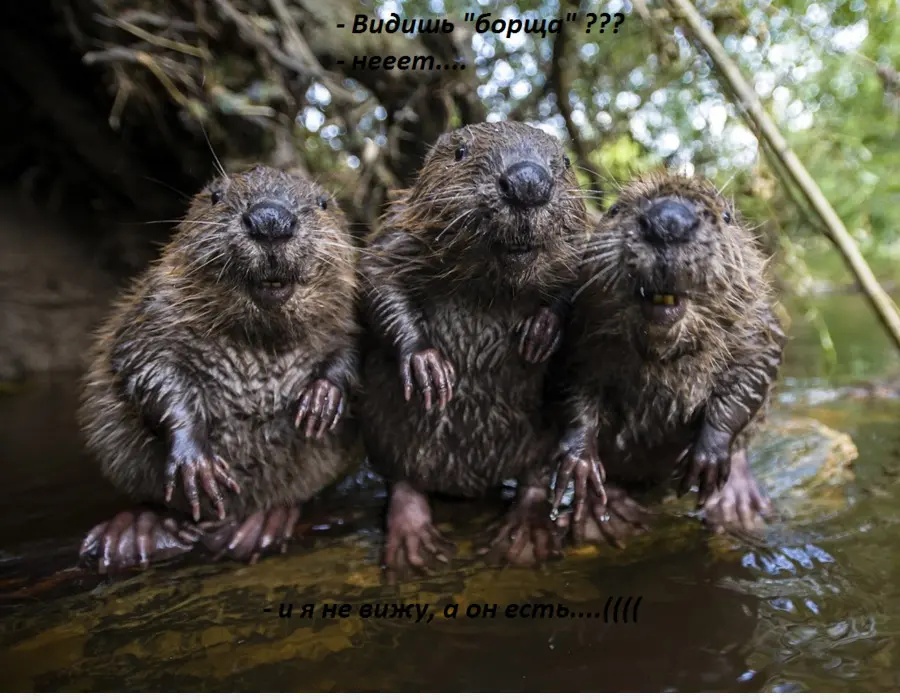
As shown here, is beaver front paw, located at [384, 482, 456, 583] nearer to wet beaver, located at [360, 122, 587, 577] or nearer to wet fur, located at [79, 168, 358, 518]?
wet beaver, located at [360, 122, 587, 577]

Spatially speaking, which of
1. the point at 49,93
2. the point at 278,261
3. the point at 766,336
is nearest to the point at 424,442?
the point at 278,261

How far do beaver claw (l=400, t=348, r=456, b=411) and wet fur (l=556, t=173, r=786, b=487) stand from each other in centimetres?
41

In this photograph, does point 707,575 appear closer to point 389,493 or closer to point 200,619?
point 389,493

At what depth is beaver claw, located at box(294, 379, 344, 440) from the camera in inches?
90.3

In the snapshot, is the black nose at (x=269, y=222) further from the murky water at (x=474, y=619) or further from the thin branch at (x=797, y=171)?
the thin branch at (x=797, y=171)

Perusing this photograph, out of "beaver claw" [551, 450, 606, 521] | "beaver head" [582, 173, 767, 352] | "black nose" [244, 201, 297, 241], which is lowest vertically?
"beaver claw" [551, 450, 606, 521]

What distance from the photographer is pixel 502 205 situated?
2.07 m

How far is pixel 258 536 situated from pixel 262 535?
0.05 feet

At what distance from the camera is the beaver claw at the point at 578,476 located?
7.28 ft

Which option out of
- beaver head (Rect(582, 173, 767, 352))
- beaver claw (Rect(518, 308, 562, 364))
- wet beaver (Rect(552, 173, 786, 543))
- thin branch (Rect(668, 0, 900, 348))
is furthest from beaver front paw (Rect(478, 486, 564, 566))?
thin branch (Rect(668, 0, 900, 348))

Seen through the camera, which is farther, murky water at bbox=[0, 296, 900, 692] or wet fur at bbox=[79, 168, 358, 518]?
wet fur at bbox=[79, 168, 358, 518]

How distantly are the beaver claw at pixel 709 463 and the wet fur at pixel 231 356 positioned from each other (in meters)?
1.15

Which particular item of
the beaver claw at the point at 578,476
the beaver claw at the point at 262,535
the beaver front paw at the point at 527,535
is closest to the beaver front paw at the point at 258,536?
the beaver claw at the point at 262,535

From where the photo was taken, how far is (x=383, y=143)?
17.1 feet
